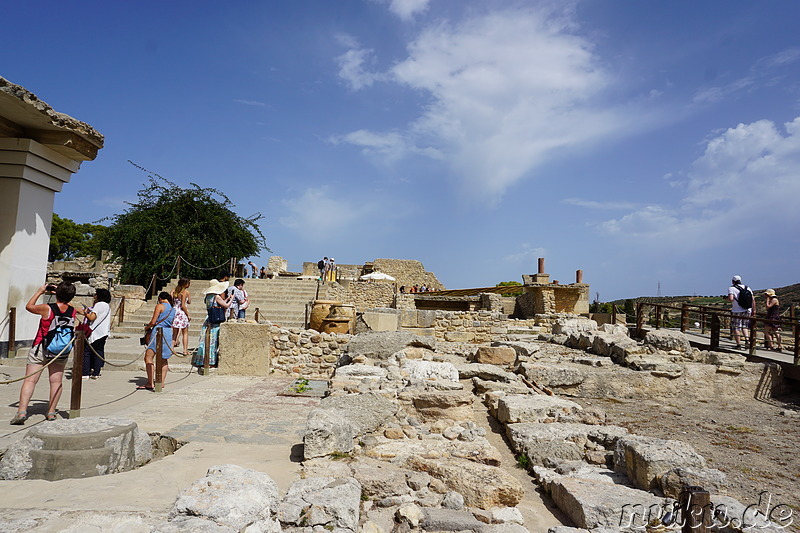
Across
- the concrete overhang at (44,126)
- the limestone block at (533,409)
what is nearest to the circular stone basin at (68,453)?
the limestone block at (533,409)

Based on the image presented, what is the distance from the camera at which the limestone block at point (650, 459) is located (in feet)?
12.1

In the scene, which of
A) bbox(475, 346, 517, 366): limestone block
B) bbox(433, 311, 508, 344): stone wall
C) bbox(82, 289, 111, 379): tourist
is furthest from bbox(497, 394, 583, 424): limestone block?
bbox(433, 311, 508, 344): stone wall

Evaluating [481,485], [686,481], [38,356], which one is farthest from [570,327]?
[38,356]

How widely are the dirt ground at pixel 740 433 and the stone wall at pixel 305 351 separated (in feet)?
14.6

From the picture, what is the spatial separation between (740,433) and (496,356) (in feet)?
13.8

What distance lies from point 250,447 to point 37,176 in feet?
18.8

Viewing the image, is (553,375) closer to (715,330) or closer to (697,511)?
(715,330)

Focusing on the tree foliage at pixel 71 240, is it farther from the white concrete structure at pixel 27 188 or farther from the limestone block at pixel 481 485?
the limestone block at pixel 481 485

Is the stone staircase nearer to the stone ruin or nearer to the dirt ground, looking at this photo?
the stone ruin

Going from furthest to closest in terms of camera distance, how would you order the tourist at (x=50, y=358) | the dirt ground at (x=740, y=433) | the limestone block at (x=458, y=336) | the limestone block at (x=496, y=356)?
the limestone block at (x=458, y=336) → the limestone block at (x=496, y=356) → the tourist at (x=50, y=358) → the dirt ground at (x=740, y=433)

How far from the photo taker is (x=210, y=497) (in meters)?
2.52

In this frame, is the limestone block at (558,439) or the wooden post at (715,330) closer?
the limestone block at (558,439)

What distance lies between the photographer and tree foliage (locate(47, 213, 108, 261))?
35.2 metres

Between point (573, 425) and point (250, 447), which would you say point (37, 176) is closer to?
point (250, 447)
